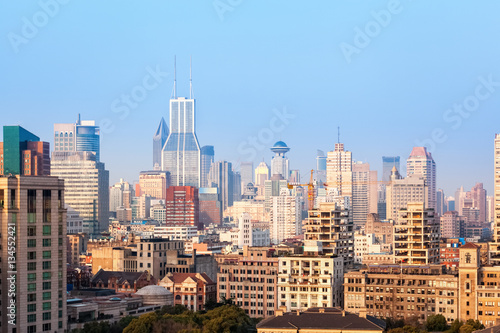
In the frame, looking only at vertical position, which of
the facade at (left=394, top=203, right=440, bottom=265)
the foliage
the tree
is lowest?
the tree

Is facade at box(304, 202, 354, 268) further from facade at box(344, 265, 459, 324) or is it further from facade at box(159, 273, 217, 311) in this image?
facade at box(159, 273, 217, 311)

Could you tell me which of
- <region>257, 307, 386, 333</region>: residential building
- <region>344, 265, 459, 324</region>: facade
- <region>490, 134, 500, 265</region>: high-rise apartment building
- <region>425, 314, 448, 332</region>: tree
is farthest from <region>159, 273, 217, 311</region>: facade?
<region>257, 307, 386, 333</region>: residential building

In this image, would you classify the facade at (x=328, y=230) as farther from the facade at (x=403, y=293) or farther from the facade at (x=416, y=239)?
the facade at (x=403, y=293)

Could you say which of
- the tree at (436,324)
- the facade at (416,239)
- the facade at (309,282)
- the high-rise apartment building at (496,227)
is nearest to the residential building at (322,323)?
the tree at (436,324)

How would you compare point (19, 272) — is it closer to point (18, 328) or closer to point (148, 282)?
point (18, 328)

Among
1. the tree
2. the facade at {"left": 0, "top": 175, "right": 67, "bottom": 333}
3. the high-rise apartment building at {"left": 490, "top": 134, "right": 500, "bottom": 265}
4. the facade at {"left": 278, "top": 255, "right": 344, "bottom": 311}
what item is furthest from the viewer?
the high-rise apartment building at {"left": 490, "top": 134, "right": 500, "bottom": 265}

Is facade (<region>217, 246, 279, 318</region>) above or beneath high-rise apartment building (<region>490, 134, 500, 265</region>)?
beneath

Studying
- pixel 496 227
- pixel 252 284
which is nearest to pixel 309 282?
pixel 252 284

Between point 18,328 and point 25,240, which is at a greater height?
point 25,240

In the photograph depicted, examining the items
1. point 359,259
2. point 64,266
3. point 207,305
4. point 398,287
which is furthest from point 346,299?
point 359,259
